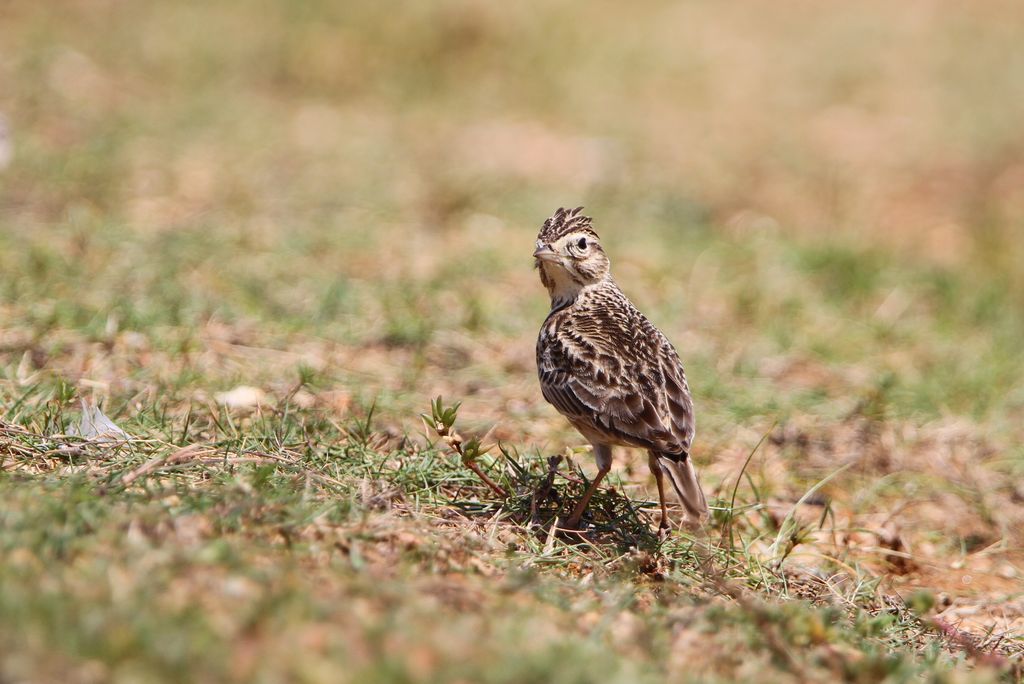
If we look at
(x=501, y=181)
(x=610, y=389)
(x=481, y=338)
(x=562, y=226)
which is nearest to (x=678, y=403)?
(x=610, y=389)

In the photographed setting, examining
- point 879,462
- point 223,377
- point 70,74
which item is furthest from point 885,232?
point 70,74

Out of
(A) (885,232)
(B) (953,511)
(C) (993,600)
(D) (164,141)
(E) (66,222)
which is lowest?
(C) (993,600)

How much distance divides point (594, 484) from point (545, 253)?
1315 mm

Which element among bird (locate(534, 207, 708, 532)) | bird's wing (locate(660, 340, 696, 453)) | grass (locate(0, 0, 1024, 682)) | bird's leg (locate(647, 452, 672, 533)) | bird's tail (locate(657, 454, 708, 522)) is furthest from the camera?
bird's leg (locate(647, 452, 672, 533))

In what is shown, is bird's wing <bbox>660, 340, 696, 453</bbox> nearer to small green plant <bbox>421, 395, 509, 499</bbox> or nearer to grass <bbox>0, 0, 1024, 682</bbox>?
grass <bbox>0, 0, 1024, 682</bbox>

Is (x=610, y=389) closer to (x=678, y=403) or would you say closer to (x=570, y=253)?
(x=678, y=403)

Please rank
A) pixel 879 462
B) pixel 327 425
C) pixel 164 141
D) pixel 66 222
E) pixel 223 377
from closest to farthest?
pixel 327 425, pixel 223 377, pixel 879 462, pixel 66 222, pixel 164 141

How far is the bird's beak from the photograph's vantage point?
564 cm

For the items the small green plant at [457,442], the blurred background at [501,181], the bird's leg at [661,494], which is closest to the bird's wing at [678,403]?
the bird's leg at [661,494]

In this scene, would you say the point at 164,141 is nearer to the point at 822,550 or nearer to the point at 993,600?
the point at 822,550

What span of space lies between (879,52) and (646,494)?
11.7 meters

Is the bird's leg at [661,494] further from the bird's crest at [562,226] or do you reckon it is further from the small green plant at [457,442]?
the bird's crest at [562,226]

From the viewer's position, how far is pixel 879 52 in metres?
15.6

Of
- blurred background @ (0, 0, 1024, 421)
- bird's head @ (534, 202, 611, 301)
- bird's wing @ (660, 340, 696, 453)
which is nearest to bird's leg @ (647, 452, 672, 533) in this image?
bird's wing @ (660, 340, 696, 453)
